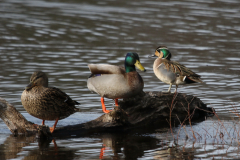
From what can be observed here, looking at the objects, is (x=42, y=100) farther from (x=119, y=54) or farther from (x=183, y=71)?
(x=119, y=54)

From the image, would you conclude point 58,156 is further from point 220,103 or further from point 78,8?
point 78,8

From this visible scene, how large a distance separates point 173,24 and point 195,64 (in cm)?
631

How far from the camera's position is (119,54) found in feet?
44.1


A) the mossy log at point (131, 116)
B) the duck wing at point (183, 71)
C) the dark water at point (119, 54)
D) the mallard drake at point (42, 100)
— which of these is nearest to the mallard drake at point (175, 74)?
the duck wing at point (183, 71)

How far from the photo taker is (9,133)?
7000mm

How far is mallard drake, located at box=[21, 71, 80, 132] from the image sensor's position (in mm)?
6551

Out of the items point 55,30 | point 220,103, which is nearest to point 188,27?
point 55,30

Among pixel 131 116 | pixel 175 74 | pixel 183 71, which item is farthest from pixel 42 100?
pixel 183 71

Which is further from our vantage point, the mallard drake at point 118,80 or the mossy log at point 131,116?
the mallard drake at point 118,80

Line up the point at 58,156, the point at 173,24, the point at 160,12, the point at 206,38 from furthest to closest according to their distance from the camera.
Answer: the point at 160,12 < the point at 173,24 < the point at 206,38 < the point at 58,156

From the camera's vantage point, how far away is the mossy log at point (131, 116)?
679 centimetres

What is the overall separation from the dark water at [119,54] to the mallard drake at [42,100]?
1.46 feet

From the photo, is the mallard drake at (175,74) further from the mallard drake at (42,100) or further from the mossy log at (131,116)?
the mallard drake at (42,100)

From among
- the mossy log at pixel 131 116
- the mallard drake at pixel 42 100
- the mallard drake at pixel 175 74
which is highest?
the mallard drake at pixel 175 74
